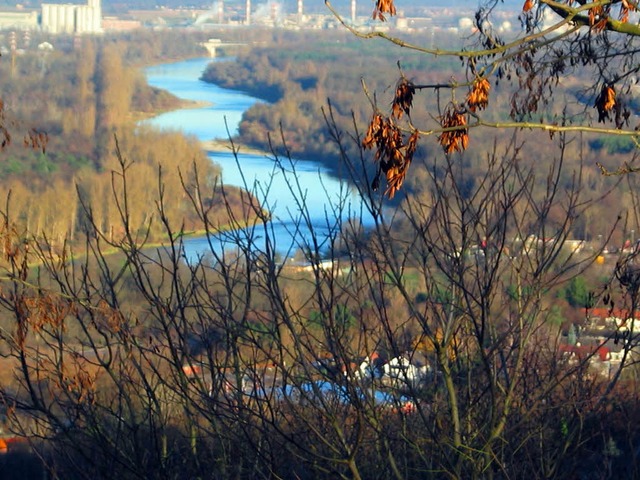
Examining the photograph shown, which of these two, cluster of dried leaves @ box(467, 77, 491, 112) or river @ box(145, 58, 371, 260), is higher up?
cluster of dried leaves @ box(467, 77, 491, 112)

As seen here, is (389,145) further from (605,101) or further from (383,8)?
(605,101)

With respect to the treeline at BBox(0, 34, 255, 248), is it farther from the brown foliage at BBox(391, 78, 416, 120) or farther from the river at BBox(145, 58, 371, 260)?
the brown foliage at BBox(391, 78, 416, 120)

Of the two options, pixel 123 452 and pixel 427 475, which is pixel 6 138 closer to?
pixel 123 452

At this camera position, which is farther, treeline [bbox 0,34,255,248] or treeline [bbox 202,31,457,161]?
treeline [bbox 202,31,457,161]

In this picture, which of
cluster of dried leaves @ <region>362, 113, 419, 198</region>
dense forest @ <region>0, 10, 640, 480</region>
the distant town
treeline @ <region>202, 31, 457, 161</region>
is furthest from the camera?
the distant town

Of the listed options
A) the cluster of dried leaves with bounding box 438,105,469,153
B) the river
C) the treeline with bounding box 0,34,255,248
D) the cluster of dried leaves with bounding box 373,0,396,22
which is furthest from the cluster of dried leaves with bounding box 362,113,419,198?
the treeline with bounding box 0,34,255,248

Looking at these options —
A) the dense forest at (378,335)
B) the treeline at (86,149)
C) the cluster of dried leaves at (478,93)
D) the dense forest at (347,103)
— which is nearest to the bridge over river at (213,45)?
the dense forest at (347,103)

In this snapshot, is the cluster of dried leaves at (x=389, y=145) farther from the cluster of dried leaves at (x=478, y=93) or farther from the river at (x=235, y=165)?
the river at (x=235, y=165)

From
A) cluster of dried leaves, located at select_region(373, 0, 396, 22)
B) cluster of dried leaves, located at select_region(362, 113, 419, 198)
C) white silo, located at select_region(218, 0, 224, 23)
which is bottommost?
cluster of dried leaves, located at select_region(362, 113, 419, 198)
